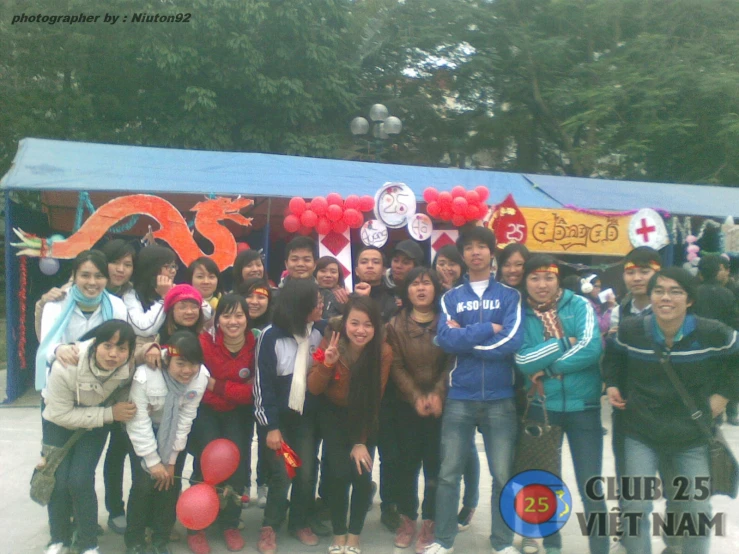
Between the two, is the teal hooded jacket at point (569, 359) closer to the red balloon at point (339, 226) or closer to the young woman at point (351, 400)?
the young woman at point (351, 400)

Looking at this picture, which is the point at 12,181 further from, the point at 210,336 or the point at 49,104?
the point at 49,104

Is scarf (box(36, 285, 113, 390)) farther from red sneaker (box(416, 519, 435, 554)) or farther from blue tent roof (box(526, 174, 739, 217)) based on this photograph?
blue tent roof (box(526, 174, 739, 217))

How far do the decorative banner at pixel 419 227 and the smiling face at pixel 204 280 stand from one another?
2782mm

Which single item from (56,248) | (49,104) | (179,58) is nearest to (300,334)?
(56,248)

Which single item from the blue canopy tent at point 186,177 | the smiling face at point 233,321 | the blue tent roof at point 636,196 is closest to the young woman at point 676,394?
the smiling face at point 233,321

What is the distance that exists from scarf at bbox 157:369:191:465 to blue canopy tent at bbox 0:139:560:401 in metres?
4.23

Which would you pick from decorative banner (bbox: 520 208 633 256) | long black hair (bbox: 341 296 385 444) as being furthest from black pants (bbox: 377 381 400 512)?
decorative banner (bbox: 520 208 633 256)

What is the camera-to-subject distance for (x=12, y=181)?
6844 millimetres

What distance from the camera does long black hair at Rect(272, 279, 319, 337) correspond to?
351 centimetres

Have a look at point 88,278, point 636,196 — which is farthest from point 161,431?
point 636,196

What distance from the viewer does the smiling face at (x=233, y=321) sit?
3500 mm

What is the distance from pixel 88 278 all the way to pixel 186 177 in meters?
4.53

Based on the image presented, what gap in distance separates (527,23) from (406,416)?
1320cm

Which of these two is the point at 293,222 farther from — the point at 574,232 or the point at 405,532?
the point at 574,232
